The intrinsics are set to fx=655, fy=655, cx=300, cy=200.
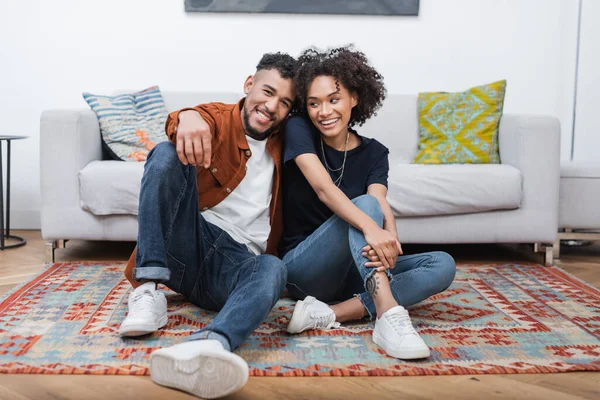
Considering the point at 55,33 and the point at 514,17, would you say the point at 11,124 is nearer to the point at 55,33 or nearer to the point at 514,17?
the point at 55,33

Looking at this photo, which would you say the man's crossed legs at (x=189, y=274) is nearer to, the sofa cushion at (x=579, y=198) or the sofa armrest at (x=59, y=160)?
the sofa armrest at (x=59, y=160)

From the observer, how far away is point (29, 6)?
352cm

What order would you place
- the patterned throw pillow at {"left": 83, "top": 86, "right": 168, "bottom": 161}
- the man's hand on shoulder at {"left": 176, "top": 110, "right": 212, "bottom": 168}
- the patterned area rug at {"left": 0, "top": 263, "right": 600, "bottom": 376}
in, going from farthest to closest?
the patterned throw pillow at {"left": 83, "top": 86, "right": 168, "bottom": 161}, the man's hand on shoulder at {"left": 176, "top": 110, "right": 212, "bottom": 168}, the patterned area rug at {"left": 0, "top": 263, "right": 600, "bottom": 376}

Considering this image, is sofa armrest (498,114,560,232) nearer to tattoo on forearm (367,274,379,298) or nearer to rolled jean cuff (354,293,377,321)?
rolled jean cuff (354,293,377,321)

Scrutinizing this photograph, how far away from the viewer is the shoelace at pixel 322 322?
5.62 feet

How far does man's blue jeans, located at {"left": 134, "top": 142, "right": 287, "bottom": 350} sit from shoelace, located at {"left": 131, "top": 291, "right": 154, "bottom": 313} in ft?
0.14

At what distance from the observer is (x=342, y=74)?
6.01ft

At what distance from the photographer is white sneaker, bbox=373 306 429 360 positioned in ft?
4.88

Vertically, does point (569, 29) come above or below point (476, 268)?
above

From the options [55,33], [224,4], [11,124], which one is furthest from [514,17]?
[11,124]

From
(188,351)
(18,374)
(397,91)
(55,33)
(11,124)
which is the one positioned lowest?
(18,374)

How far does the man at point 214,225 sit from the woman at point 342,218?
0.07 m

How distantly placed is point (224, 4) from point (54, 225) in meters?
1.58

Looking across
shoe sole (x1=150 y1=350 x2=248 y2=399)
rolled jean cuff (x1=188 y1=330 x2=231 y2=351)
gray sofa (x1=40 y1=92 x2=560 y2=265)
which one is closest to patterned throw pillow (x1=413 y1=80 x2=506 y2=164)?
gray sofa (x1=40 y1=92 x2=560 y2=265)
